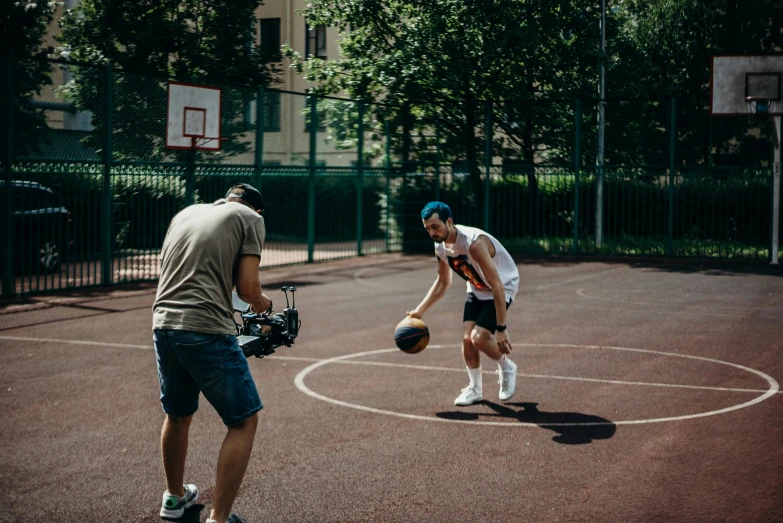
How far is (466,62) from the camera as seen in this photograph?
2644cm

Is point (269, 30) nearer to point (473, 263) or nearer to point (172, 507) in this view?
point (473, 263)

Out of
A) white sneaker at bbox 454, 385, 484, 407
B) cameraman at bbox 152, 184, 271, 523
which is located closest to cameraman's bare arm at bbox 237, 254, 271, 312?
cameraman at bbox 152, 184, 271, 523

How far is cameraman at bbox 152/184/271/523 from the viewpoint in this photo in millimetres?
5297

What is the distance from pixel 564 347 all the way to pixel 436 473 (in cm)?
540

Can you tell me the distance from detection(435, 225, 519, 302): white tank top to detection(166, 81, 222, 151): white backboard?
35.6 ft

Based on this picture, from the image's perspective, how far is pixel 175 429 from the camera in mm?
5617

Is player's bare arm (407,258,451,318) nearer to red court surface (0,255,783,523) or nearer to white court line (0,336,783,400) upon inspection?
red court surface (0,255,783,523)

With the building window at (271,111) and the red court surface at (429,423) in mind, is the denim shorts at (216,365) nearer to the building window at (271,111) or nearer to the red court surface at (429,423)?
the red court surface at (429,423)

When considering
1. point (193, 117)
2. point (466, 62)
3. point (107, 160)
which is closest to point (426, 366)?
point (107, 160)

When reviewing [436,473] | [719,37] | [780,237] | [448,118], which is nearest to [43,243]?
[436,473]

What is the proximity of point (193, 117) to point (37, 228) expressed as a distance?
4406 millimetres

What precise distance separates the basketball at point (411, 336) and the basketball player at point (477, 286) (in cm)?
14

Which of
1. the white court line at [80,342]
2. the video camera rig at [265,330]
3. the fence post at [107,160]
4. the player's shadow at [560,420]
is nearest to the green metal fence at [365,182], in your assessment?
the fence post at [107,160]

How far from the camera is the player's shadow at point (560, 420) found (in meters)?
7.61
